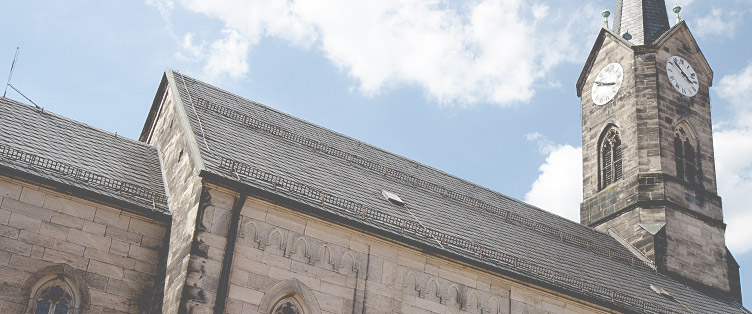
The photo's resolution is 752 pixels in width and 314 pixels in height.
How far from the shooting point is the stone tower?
2602 centimetres

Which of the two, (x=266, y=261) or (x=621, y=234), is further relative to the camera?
(x=621, y=234)

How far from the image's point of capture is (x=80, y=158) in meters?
16.7

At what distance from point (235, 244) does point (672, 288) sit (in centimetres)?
1403

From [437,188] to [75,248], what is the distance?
10.1 m

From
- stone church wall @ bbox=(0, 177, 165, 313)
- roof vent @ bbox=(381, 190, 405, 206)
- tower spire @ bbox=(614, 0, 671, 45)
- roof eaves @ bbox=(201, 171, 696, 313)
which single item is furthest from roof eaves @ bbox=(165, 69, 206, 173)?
tower spire @ bbox=(614, 0, 671, 45)

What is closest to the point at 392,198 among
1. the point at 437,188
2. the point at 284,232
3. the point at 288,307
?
the point at 437,188

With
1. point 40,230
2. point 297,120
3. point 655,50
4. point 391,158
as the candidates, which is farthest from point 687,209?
point 40,230

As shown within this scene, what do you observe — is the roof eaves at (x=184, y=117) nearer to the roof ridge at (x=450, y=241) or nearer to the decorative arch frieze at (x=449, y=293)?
the roof ridge at (x=450, y=241)

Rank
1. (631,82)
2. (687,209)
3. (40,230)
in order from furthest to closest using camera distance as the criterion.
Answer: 1. (631,82)
2. (687,209)
3. (40,230)

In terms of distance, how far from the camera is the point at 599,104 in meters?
29.6

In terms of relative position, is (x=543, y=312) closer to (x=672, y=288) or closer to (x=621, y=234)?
(x=672, y=288)

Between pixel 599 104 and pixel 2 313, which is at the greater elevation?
pixel 599 104

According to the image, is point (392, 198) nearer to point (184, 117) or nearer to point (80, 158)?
point (184, 117)

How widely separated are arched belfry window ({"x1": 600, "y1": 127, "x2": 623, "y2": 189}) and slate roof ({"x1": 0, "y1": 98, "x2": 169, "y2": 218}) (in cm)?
1535
